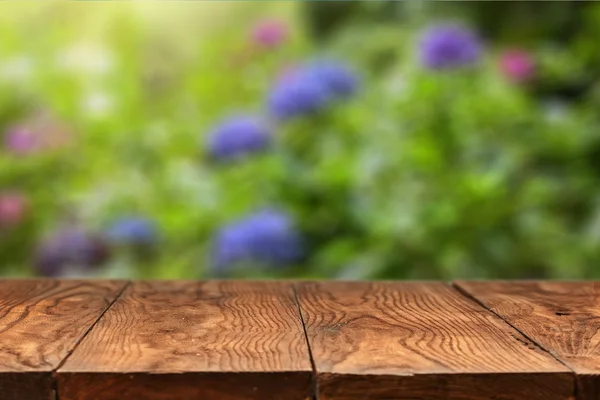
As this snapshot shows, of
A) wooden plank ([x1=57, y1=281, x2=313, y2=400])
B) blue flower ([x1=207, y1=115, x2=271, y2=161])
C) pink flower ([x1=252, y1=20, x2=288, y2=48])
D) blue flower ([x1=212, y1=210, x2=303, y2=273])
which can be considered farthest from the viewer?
pink flower ([x1=252, y1=20, x2=288, y2=48])

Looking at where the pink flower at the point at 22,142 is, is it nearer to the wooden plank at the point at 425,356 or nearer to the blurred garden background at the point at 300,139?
the blurred garden background at the point at 300,139

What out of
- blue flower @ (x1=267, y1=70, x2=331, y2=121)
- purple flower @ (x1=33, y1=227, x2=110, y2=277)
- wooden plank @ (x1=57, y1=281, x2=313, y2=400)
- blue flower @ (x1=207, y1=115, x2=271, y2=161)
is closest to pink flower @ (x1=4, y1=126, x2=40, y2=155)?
purple flower @ (x1=33, y1=227, x2=110, y2=277)

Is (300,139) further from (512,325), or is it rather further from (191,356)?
(191,356)

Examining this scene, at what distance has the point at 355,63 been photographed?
198 cm

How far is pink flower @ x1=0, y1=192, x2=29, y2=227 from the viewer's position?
6.22ft

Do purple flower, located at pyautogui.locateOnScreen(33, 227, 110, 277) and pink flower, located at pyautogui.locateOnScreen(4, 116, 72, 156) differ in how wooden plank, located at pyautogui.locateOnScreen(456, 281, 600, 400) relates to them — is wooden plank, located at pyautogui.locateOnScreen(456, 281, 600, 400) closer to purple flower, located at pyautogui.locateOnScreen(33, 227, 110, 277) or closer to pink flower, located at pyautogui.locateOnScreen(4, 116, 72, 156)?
purple flower, located at pyautogui.locateOnScreen(33, 227, 110, 277)

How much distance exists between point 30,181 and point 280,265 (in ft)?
2.19

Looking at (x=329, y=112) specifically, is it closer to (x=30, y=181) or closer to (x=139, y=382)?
(x=30, y=181)

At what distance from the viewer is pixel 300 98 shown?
1820 mm

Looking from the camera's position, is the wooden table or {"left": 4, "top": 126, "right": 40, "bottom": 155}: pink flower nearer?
the wooden table

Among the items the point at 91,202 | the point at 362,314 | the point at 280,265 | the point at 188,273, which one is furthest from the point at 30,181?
the point at 362,314

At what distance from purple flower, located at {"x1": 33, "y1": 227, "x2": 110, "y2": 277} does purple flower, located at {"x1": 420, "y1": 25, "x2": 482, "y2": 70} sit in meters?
0.89

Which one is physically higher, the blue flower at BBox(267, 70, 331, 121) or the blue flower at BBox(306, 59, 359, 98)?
the blue flower at BBox(306, 59, 359, 98)

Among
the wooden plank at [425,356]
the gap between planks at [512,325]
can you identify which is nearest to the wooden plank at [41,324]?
the wooden plank at [425,356]
